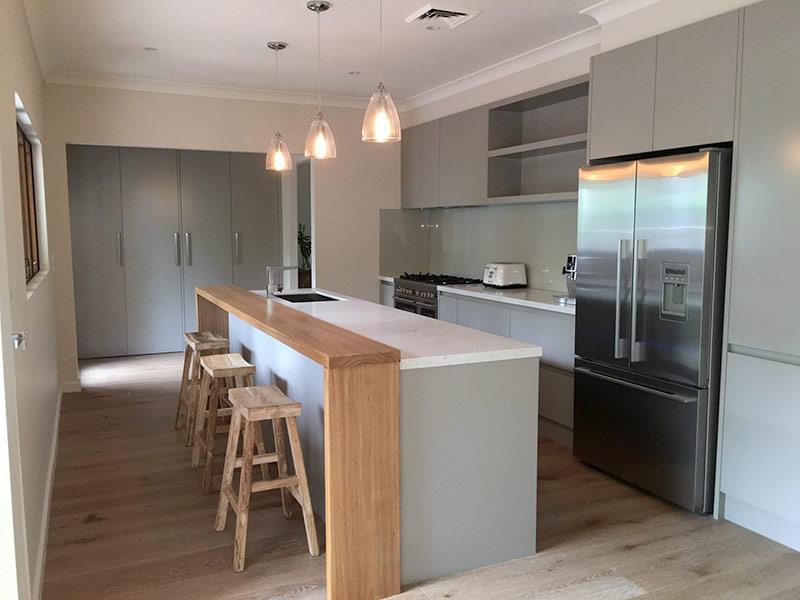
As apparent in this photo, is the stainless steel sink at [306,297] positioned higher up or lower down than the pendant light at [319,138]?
lower down

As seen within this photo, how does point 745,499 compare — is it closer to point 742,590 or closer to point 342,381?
point 742,590

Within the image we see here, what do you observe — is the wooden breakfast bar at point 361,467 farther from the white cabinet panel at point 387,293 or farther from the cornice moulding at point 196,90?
the cornice moulding at point 196,90

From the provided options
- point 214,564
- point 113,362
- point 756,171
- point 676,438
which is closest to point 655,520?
point 676,438

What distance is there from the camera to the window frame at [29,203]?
356cm

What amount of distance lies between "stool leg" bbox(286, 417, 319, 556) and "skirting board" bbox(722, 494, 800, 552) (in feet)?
6.25

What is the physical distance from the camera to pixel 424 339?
2.78 m

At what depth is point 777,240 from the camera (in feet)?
8.94

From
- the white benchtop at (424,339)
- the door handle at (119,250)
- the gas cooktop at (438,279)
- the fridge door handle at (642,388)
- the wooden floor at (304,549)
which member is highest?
the door handle at (119,250)

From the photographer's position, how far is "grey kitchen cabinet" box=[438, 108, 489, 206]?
5.07m

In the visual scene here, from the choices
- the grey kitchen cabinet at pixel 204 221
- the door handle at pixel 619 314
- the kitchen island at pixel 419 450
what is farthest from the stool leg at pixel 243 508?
the grey kitchen cabinet at pixel 204 221

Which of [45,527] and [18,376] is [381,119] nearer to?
[18,376]

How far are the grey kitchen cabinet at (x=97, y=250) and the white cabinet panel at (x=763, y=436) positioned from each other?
19.4ft

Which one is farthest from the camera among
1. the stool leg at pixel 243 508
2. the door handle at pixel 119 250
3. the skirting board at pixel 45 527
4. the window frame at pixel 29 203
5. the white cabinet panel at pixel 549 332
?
the door handle at pixel 119 250

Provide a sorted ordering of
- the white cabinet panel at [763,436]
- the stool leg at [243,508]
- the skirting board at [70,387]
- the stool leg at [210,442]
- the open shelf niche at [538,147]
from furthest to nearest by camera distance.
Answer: the skirting board at [70,387] → the open shelf niche at [538,147] → the stool leg at [210,442] → the white cabinet panel at [763,436] → the stool leg at [243,508]
